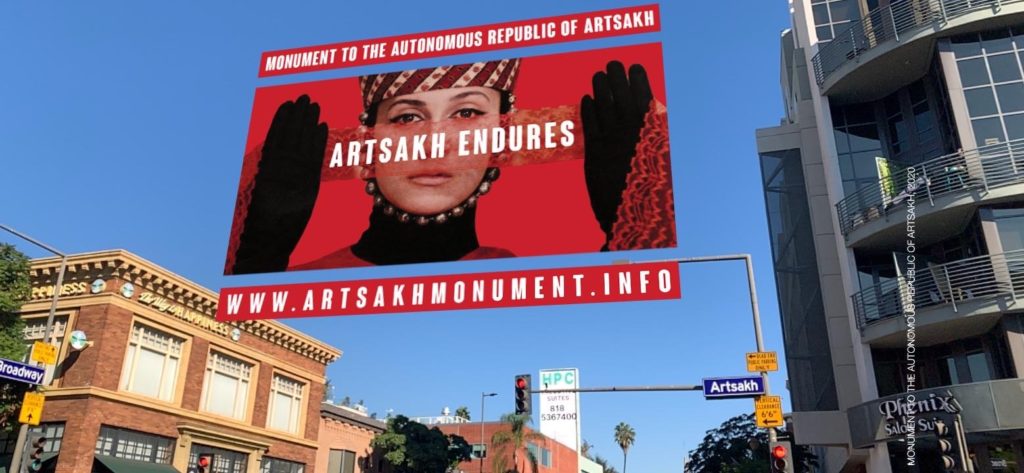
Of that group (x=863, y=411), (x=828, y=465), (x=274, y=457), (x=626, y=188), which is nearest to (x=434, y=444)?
(x=274, y=457)

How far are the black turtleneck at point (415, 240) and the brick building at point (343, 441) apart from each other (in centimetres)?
2891

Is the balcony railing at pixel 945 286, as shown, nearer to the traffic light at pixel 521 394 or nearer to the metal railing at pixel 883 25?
the metal railing at pixel 883 25

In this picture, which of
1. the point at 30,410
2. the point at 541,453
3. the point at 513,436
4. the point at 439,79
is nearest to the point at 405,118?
the point at 439,79

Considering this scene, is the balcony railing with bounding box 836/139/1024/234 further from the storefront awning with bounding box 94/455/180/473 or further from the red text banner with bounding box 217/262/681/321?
the storefront awning with bounding box 94/455/180/473

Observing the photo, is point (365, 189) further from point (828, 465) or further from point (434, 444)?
point (434, 444)

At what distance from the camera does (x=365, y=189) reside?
15.3m

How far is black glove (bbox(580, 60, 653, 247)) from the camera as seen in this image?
14.1 metres

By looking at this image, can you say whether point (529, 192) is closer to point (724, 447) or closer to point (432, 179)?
point (432, 179)

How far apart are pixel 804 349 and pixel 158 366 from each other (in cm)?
2804

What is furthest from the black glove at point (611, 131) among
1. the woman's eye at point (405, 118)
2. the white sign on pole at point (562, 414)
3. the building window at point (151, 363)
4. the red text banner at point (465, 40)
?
the white sign on pole at point (562, 414)

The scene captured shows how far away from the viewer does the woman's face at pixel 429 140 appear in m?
15.0

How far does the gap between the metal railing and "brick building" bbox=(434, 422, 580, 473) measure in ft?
161

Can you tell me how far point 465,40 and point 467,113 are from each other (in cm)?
159

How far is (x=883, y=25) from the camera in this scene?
27.7 m
